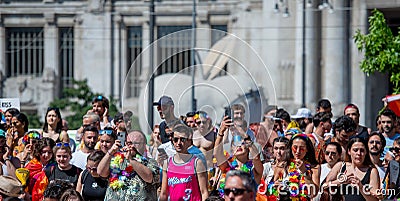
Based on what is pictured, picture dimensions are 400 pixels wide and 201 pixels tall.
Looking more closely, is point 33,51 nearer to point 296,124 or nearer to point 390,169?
point 296,124

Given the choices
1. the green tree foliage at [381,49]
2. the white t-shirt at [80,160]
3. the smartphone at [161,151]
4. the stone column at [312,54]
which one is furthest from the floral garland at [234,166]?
the stone column at [312,54]

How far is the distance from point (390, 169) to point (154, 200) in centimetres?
285

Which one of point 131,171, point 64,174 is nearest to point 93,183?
point 64,174

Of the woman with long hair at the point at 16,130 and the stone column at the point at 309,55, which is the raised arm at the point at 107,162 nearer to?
the woman with long hair at the point at 16,130

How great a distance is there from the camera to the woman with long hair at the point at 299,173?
12953mm

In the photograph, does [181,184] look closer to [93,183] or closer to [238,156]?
[238,156]

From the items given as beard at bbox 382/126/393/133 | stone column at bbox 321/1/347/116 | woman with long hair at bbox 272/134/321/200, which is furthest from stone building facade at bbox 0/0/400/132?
woman with long hair at bbox 272/134/321/200

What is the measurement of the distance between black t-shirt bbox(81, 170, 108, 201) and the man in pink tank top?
0.91 meters

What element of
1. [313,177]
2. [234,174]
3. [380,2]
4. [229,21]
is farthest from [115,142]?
[229,21]

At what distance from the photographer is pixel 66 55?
5084cm

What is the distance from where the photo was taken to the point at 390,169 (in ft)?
44.7

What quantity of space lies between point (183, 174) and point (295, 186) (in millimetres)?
1294

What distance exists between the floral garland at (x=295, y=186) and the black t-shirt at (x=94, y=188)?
2076 millimetres

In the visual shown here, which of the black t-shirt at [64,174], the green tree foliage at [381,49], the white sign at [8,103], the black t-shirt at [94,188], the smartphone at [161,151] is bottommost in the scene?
the black t-shirt at [94,188]
